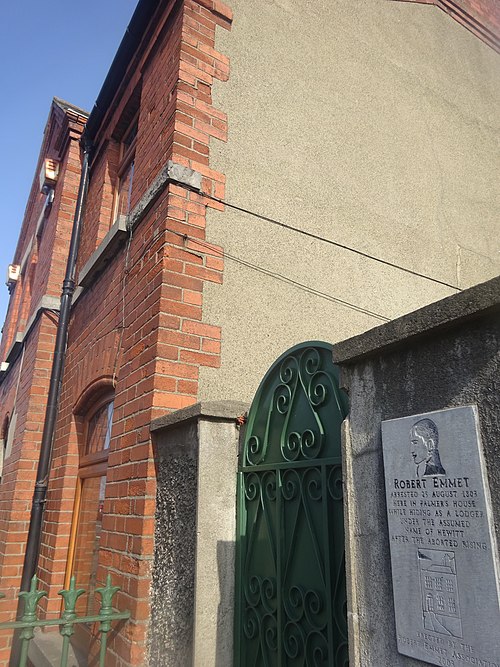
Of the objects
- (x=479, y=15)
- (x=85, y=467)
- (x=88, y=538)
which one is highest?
(x=479, y=15)

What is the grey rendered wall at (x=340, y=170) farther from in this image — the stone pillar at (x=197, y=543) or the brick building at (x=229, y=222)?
the stone pillar at (x=197, y=543)

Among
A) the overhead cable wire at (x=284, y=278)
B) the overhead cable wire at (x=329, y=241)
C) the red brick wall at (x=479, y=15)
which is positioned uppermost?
the red brick wall at (x=479, y=15)

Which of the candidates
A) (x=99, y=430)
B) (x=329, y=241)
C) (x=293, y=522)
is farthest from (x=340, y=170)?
(x=293, y=522)

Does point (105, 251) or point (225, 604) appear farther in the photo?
point (105, 251)

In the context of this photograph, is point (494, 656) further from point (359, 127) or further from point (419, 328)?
point (359, 127)

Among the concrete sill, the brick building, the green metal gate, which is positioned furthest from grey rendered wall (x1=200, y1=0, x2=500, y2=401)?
the concrete sill

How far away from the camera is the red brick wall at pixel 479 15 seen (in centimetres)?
687

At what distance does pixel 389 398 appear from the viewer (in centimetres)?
177

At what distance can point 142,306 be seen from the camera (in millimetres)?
3818

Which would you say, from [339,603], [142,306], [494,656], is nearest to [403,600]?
[494,656]

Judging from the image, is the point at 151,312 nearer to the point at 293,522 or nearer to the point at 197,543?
the point at 197,543

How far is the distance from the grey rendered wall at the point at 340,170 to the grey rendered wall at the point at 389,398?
1.76m

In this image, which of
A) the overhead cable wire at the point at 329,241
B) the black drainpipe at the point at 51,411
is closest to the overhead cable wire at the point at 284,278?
the overhead cable wire at the point at 329,241

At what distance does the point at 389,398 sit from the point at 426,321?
1.01 feet
